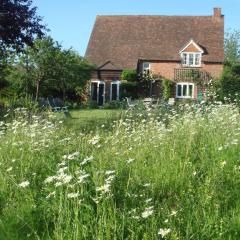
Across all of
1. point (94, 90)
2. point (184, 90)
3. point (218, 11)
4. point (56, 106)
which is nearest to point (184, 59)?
point (184, 90)

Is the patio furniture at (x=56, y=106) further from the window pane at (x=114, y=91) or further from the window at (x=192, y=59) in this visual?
the window at (x=192, y=59)

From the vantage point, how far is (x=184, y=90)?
1975 inches

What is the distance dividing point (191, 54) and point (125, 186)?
4630cm

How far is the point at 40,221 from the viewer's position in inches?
199

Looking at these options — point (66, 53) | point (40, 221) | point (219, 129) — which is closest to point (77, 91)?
point (66, 53)

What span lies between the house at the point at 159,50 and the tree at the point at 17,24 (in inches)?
1034

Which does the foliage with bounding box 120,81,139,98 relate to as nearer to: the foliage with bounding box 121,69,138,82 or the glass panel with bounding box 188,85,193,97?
the foliage with bounding box 121,69,138,82

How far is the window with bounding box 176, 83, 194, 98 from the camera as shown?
4986 cm

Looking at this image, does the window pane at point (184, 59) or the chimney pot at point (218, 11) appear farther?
the chimney pot at point (218, 11)

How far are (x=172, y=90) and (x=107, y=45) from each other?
7.90 meters

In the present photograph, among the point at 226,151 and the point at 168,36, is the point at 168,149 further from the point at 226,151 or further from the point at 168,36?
the point at 168,36

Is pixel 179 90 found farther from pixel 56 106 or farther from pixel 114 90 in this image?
pixel 56 106

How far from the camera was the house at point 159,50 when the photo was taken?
49.4m

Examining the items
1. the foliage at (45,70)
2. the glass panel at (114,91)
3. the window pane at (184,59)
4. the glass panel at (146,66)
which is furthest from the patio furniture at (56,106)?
the window pane at (184,59)
